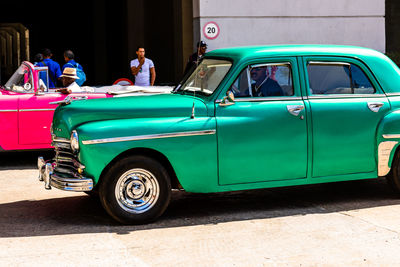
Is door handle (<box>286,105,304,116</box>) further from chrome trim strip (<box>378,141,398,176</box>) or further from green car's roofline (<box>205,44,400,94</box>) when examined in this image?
chrome trim strip (<box>378,141,398,176</box>)

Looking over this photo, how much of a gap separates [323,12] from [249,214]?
11.4 metres

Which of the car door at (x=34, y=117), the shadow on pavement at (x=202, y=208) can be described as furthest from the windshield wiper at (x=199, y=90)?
the car door at (x=34, y=117)

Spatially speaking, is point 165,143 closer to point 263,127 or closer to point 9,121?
point 263,127

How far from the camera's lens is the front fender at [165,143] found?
6.14 meters

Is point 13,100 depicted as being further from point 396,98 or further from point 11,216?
point 396,98

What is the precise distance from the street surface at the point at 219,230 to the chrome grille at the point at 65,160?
19.5 inches

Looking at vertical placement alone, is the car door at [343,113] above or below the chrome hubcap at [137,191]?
above

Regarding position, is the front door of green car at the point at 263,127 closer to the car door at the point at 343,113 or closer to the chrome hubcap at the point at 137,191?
the car door at the point at 343,113

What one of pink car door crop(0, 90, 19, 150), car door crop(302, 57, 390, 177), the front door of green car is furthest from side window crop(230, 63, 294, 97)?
pink car door crop(0, 90, 19, 150)

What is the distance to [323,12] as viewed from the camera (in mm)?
17172

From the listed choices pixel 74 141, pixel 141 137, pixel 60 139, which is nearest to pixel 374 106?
pixel 141 137

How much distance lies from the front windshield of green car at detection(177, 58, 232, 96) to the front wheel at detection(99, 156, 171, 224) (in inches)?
36.4

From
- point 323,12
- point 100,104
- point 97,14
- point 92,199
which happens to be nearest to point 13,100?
point 92,199

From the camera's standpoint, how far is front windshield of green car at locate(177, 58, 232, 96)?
22.1 feet
